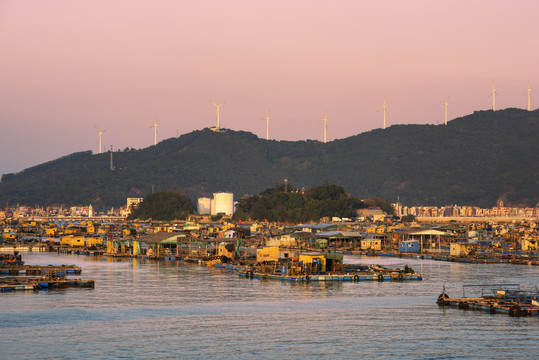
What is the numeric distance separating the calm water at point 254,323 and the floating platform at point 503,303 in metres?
0.87

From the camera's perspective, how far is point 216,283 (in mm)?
61469

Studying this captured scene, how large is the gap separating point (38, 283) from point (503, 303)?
1282 inches

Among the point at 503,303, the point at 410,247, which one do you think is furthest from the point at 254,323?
the point at 410,247

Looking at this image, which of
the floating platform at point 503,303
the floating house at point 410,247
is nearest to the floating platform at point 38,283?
the floating platform at point 503,303

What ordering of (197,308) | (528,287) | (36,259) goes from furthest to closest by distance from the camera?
(36,259) → (528,287) → (197,308)

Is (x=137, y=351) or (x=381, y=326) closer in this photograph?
(x=137, y=351)

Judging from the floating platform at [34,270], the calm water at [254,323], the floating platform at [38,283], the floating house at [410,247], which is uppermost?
the floating house at [410,247]

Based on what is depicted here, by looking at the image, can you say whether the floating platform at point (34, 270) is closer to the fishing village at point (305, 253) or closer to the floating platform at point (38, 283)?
the fishing village at point (305, 253)

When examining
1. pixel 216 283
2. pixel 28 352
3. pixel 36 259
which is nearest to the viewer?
pixel 28 352

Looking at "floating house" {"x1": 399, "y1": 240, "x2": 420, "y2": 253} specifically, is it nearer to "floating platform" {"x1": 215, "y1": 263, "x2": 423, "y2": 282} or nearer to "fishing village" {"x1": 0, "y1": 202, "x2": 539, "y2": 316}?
"fishing village" {"x1": 0, "y1": 202, "x2": 539, "y2": 316}

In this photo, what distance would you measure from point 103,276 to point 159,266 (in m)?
11.8

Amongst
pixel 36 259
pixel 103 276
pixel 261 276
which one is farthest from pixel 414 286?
pixel 36 259

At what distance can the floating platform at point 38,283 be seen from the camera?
5541 centimetres

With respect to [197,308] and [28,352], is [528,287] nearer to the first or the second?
[197,308]
